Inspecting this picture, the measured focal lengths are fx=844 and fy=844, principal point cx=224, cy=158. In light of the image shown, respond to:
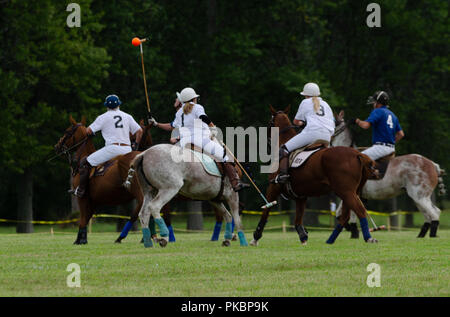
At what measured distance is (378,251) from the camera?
1302 cm

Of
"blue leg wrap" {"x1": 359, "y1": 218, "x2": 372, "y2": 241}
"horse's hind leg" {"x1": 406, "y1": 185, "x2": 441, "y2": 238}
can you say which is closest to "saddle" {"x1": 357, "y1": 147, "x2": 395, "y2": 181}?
"horse's hind leg" {"x1": 406, "y1": 185, "x2": 441, "y2": 238}

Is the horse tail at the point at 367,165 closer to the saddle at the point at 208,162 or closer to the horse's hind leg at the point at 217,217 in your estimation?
the saddle at the point at 208,162

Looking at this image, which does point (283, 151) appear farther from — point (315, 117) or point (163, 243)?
point (163, 243)

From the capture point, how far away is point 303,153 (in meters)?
15.8

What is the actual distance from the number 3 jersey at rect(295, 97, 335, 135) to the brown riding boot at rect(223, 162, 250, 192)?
5.22 feet

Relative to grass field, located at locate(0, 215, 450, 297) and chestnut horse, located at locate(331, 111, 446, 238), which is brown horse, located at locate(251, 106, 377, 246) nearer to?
grass field, located at locate(0, 215, 450, 297)

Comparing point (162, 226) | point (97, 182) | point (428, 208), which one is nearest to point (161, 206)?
point (162, 226)

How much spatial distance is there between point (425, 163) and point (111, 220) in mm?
33326

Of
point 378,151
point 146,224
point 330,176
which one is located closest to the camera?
point 146,224

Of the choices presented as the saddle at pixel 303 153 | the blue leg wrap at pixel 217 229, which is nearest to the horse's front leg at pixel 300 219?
the saddle at pixel 303 153

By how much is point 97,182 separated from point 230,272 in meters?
7.20

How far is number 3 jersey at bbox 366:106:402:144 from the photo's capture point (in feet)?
56.6

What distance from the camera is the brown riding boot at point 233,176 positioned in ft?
50.8

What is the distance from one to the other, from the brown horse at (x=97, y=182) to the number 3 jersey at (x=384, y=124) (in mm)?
4710
